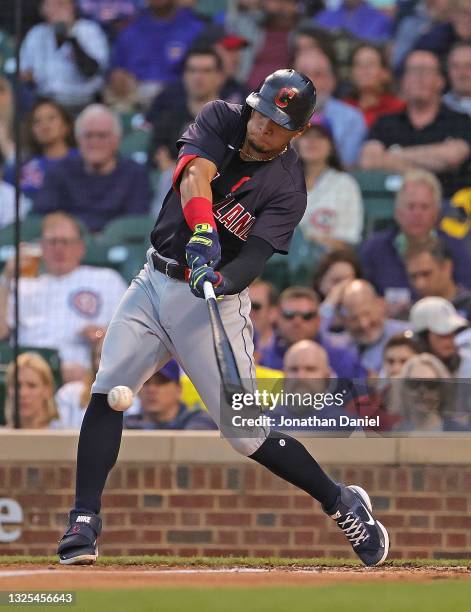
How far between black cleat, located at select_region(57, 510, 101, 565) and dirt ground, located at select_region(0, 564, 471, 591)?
0.55ft

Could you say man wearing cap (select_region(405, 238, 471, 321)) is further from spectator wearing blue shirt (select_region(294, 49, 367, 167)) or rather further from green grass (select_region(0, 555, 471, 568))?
green grass (select_region(0, 555, 471, 568))

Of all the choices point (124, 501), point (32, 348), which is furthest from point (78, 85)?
point (124, 501)

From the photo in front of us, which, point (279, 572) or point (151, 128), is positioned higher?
point (151, 128)

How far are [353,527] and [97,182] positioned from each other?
13.4ft

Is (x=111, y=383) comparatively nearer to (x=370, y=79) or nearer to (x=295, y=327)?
(x=295, y=327)

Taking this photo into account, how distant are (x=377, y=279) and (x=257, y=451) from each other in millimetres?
3232

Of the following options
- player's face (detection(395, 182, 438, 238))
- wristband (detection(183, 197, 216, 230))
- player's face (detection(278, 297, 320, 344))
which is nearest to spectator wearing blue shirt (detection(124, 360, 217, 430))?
player's face (detection(278, 297, 320, 344))

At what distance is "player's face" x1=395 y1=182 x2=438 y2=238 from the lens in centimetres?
805

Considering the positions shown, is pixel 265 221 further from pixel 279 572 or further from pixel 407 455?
pixel 407 455

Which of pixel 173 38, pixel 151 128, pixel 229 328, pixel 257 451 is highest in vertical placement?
pixel 173 38

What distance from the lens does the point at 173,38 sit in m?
9.29

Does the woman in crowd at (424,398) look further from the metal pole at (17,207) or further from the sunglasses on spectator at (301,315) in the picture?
the metal pole at (17,207)

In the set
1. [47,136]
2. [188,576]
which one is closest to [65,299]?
[47,136]

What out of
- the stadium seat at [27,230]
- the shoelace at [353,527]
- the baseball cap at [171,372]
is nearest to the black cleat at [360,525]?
the shoelace at [353,527]
